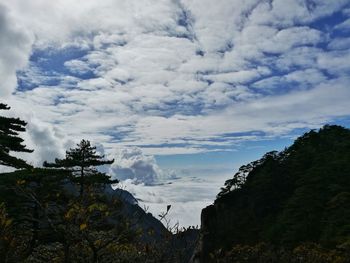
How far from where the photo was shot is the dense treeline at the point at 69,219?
759 cm

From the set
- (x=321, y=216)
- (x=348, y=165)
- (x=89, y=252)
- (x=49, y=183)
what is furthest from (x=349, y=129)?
(x=89, y=252)

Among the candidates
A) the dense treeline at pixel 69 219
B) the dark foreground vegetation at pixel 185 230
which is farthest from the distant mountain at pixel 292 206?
the dense treeline at pixel 69 219

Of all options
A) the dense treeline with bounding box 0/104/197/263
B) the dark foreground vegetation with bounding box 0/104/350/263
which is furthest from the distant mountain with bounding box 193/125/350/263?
the dense treeline with bounding box 0/104/197/263

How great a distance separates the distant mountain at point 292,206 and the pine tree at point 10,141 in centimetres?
1124

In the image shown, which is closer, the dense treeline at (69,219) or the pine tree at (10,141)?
the dense treeline at (69,219)

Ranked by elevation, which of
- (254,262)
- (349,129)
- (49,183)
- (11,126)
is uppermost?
(349,129)

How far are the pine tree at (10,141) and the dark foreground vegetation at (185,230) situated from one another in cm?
5

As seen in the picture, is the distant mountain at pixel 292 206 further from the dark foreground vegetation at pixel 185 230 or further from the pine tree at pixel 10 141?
the pine tree at pixel 10 141

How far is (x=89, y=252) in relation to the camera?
1076cm

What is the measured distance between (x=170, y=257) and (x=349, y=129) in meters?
90.3

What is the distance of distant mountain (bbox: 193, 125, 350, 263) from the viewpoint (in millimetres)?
26250

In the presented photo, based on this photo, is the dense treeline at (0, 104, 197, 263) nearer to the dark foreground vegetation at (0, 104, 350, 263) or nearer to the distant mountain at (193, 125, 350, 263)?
the dark foreground vegetation at (0, 104, 350, 263)

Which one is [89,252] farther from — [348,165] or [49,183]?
[348,165]

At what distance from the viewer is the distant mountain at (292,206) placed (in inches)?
1033
